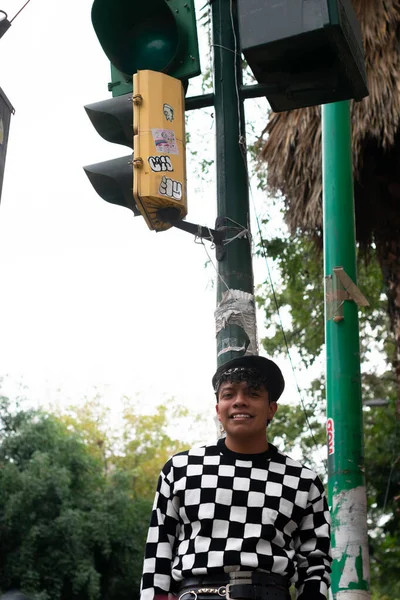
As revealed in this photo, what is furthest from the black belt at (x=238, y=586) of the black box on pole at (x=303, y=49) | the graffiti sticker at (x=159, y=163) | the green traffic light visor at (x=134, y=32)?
the green traffic light visor at (x=134, y=32)

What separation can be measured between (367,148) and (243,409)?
6.94 meters

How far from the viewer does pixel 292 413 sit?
19562 mm

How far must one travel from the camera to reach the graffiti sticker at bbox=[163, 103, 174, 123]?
4.77 metres

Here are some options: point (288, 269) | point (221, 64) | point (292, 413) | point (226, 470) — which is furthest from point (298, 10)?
point (292, 413)

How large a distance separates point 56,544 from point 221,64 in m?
20.2

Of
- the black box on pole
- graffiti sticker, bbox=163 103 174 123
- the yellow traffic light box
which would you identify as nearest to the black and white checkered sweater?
the yellow traffic light box

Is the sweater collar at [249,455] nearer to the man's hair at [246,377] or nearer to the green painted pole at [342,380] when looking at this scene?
the man's hair at [246,377]

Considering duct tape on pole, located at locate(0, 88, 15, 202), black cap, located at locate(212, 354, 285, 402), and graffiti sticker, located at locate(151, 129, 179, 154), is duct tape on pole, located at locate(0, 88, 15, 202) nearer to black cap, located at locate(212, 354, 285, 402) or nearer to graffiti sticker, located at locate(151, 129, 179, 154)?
graffiti sticker, located at locate(151, 129, 179, 154)

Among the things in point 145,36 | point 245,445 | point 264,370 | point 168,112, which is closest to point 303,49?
point 168,112

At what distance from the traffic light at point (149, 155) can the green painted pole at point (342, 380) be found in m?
2.12

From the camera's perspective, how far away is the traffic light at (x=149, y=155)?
4609mm

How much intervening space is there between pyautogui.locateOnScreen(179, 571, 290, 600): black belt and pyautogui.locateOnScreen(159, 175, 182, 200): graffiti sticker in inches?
80.2

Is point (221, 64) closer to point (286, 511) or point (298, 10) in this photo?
point (298, 10)

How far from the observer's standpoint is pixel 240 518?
336cm
